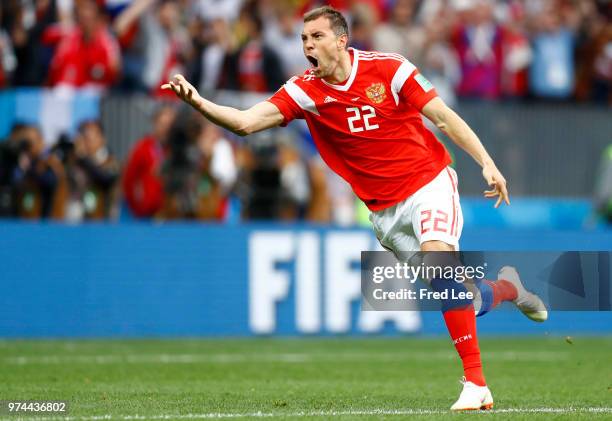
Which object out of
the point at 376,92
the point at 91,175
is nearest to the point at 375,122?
the point at 376,92

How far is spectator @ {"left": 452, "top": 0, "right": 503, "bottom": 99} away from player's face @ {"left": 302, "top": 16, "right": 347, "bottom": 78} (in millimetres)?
10682

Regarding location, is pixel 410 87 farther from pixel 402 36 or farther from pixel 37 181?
pixel 402 36

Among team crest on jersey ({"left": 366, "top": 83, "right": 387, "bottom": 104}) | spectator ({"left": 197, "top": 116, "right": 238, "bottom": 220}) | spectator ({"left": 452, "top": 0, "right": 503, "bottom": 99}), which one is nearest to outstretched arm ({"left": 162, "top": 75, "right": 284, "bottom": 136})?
team crest on jersey ({"left": 366, "top": 83, "right": 387, "bottom": 104})

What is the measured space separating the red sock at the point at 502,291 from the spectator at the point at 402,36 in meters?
9.21

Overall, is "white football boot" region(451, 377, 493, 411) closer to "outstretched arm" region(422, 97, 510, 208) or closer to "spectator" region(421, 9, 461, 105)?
"outstretched arm" region(422, 97, 510, 208)

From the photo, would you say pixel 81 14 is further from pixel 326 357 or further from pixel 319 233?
pixel 326 357

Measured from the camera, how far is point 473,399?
303 inches

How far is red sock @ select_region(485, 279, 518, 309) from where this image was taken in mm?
8484

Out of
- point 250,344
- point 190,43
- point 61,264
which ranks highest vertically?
point 190,43

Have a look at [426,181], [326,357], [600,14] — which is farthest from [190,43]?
[426,181]

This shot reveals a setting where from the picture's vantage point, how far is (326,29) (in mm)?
8141

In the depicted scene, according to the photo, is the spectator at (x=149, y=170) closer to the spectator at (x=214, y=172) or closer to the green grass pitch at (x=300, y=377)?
the spectator at (x=214, y=172)

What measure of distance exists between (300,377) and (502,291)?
2.79 m

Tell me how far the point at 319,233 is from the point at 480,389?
26.3 feet
